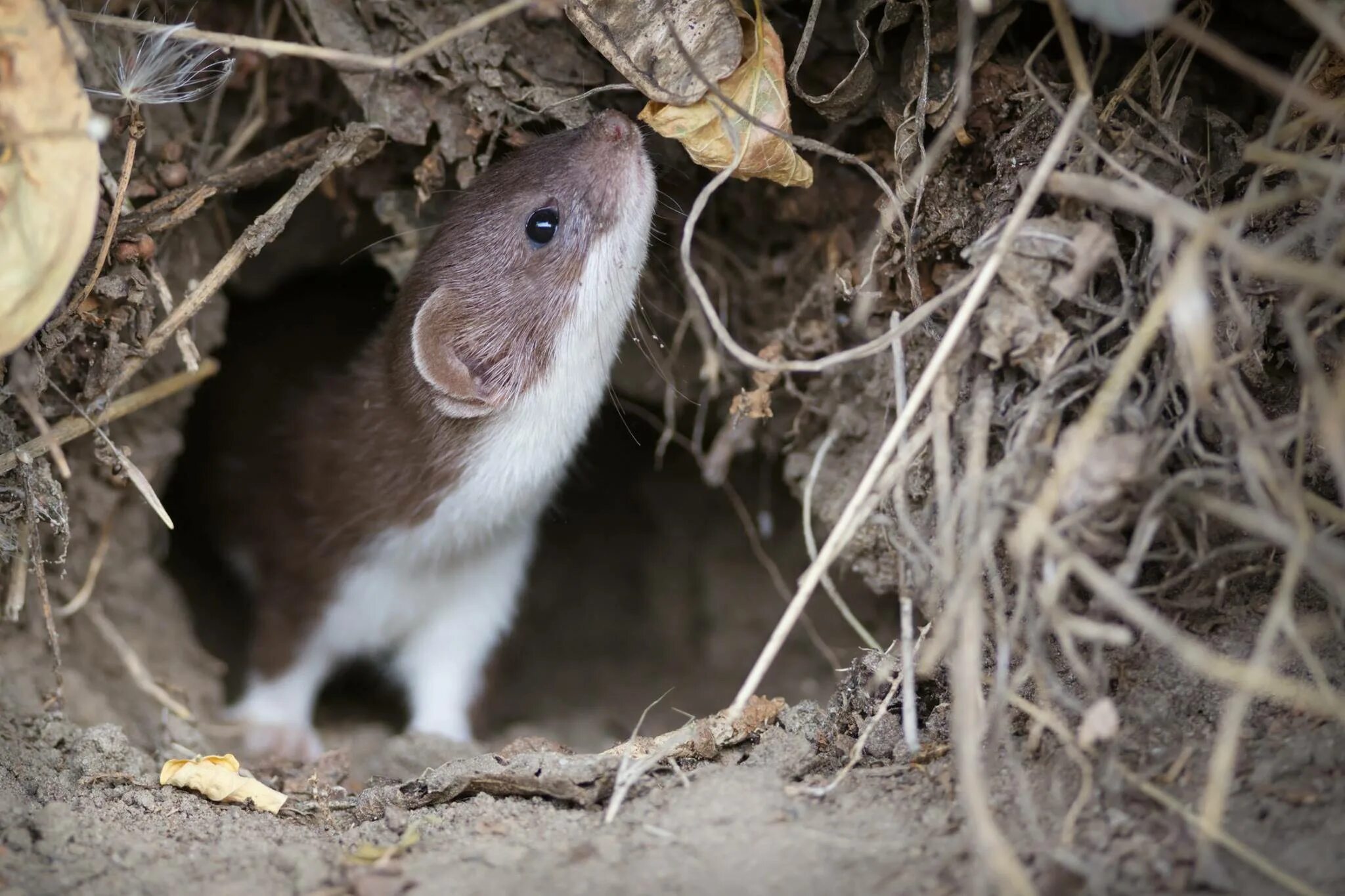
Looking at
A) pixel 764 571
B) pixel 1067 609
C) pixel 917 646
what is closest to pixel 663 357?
pixel 764 571

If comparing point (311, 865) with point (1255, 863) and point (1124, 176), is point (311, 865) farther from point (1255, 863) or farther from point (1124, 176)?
point (1124, 176)

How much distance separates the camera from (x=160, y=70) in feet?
9.46

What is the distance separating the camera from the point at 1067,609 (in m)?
2.19

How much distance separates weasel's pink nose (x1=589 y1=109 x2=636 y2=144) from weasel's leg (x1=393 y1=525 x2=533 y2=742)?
1566 mm

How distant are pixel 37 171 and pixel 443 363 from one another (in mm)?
1387

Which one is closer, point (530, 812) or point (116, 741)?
point (530, 812)

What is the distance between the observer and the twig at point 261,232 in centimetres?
296

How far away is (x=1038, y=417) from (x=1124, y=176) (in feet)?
1.80

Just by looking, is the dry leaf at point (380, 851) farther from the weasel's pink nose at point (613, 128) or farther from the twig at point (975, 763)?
the weasel's pink nose at point (613, 128)

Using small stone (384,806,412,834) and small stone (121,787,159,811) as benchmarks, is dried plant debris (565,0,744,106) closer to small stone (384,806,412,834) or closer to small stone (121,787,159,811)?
small stone (384,806,412,834)

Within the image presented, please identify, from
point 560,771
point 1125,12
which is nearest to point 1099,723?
point 560,771

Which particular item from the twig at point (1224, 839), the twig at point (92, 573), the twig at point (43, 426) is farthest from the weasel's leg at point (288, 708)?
the twig at point (1224, 839)

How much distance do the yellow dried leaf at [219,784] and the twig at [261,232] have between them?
3.31 ft

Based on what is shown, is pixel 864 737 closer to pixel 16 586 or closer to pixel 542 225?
pixel 542 225
